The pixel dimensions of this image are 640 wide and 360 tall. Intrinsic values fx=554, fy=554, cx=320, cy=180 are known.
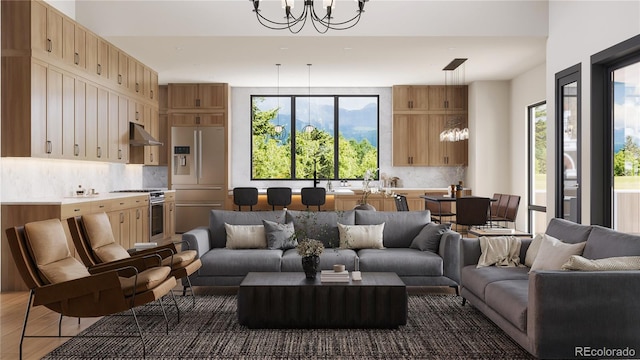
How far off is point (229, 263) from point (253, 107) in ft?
21.0

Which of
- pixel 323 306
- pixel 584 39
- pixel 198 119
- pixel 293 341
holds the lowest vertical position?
pixel 293 341

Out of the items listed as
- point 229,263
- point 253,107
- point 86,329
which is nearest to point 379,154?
point 253,107

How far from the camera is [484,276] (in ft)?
13.9

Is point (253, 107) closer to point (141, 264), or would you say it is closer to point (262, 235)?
point (262, 235)

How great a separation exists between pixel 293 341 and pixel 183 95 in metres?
7.85

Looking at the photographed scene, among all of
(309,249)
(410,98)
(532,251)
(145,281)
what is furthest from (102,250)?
(410,98)

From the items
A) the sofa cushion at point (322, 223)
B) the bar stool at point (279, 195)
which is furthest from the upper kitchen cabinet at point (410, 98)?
the sofa cushion at point (322, 223)

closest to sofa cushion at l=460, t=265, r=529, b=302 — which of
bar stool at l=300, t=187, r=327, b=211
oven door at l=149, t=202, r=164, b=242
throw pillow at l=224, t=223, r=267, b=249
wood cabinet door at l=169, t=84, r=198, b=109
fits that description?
throw pillow at l=224, t=223, r=267, b=249

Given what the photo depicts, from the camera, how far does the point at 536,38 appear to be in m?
7.24

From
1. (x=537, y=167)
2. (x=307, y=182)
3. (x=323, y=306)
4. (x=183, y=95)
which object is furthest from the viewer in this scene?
(x=307, y=182)

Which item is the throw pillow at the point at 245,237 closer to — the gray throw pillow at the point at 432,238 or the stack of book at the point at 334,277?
the stack of book at the point at 334,277

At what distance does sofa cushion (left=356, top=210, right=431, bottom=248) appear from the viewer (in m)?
5.93

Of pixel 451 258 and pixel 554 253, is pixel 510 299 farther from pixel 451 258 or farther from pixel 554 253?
pixel 451 258

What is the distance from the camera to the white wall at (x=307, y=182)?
1116cm
